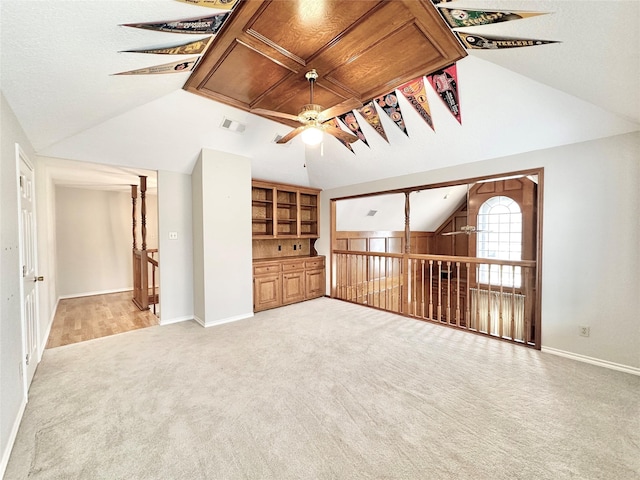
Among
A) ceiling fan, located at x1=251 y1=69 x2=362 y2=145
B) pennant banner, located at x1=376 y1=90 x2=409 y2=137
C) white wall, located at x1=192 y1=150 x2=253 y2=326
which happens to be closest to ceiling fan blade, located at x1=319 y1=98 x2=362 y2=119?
ceiling fan, located at x1=251 y1=69 x2=362 y2=145

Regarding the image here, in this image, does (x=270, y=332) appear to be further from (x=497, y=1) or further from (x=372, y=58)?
(x=497, y=1)

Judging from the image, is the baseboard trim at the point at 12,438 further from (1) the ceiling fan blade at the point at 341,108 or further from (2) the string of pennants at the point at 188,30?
(1) the ceiling fan blade at the point at 341,108

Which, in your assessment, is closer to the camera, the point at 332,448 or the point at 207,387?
the point at 332,448

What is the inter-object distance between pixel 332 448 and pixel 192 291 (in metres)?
3.40

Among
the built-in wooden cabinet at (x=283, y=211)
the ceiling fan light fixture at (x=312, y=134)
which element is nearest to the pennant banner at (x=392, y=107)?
the ceiling fan light fixture at (x=312, y=134)

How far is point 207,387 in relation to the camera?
227cm

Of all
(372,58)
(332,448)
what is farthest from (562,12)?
(332,448)

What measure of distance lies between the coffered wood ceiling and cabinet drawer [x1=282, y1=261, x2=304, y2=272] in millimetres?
2794

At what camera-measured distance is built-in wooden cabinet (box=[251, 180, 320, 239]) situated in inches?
190

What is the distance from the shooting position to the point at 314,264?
5363mm

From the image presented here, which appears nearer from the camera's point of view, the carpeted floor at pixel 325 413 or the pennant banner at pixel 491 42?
the carpeted floor at pixel 325 413

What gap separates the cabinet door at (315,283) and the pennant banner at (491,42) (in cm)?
414

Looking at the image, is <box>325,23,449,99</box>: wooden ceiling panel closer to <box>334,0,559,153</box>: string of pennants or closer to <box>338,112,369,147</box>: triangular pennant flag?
<box>334,0,559,153</box>: string of pennants

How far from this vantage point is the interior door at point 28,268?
7.29ft
